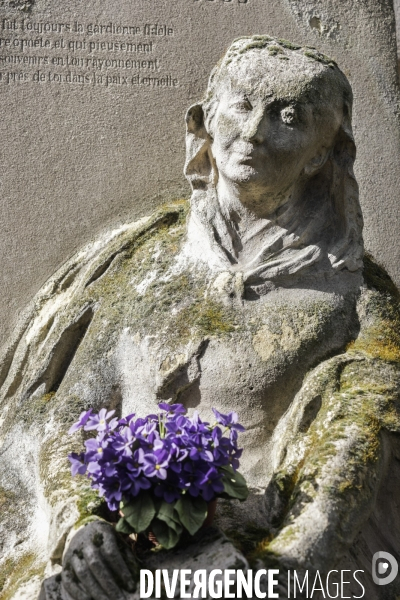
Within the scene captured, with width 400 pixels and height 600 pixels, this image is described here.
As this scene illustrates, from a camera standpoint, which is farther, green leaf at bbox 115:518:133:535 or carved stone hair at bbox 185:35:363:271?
carved stone hair at bbox 185:35:363:271

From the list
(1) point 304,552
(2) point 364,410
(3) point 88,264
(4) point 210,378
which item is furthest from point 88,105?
(1) point 304,552

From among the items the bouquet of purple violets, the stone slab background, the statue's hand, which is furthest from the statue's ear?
the statue's hand

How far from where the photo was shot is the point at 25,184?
5.13 m

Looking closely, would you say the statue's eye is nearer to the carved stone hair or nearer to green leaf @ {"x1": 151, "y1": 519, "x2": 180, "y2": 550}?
the carved stone hair

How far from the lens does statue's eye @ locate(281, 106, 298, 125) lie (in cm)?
405

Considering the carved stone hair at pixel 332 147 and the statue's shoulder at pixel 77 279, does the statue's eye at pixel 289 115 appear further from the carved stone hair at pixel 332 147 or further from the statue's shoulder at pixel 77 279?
the statue's shoulder at pixel 77 279

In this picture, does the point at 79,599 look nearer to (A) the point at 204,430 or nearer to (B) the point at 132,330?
(A) the point at 204,430

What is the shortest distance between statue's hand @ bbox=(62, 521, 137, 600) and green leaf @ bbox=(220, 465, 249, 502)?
0.38m

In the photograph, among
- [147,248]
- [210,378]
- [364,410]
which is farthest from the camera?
[147,248]

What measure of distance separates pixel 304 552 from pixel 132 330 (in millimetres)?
1308

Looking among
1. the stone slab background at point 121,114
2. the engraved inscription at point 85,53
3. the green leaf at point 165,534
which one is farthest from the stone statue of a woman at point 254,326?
the engraved inscription at point 85,53

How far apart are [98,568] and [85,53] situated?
296cm

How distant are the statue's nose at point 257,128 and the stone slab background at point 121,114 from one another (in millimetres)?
1192

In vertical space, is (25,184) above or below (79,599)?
above
